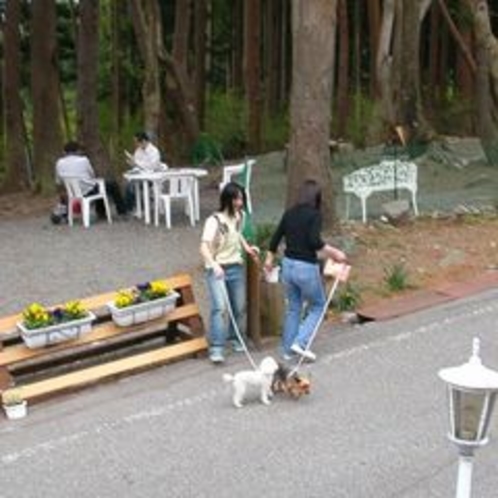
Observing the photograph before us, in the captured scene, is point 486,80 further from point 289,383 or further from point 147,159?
point 289,383

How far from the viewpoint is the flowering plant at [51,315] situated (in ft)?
26.9

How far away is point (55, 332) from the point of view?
823 centimetres

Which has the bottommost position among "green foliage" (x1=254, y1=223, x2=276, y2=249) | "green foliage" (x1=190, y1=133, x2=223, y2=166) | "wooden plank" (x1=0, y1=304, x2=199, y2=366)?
"green foliage" (x1=190, y1=133, x2=223, y2=166)

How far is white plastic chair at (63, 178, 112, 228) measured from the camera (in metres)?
15.8

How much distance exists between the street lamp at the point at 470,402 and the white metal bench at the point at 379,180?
10.8m

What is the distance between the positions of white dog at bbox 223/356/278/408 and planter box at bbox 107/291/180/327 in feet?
4.31

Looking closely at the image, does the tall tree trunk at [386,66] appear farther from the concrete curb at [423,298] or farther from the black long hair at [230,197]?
the black long hair at [230,197]

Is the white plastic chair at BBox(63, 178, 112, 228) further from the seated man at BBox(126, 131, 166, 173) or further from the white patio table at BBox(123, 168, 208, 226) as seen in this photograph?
the seated man at BBox(126, 131, 166, 173)

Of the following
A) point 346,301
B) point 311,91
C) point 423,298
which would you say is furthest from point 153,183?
point 423,298

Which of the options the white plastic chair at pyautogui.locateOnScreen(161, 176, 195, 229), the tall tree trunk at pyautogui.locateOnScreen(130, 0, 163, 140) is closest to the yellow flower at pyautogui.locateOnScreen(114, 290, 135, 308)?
the white plastic chair at pyautogui.locateOnScreen(161, 176, 195, 229)

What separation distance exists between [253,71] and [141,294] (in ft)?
63.0

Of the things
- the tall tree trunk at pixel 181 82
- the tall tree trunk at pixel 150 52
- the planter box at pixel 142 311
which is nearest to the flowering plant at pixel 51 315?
the planter box at pixel 142 311

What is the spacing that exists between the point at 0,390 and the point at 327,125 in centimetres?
617

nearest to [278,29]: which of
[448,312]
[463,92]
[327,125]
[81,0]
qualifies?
[463,92]
